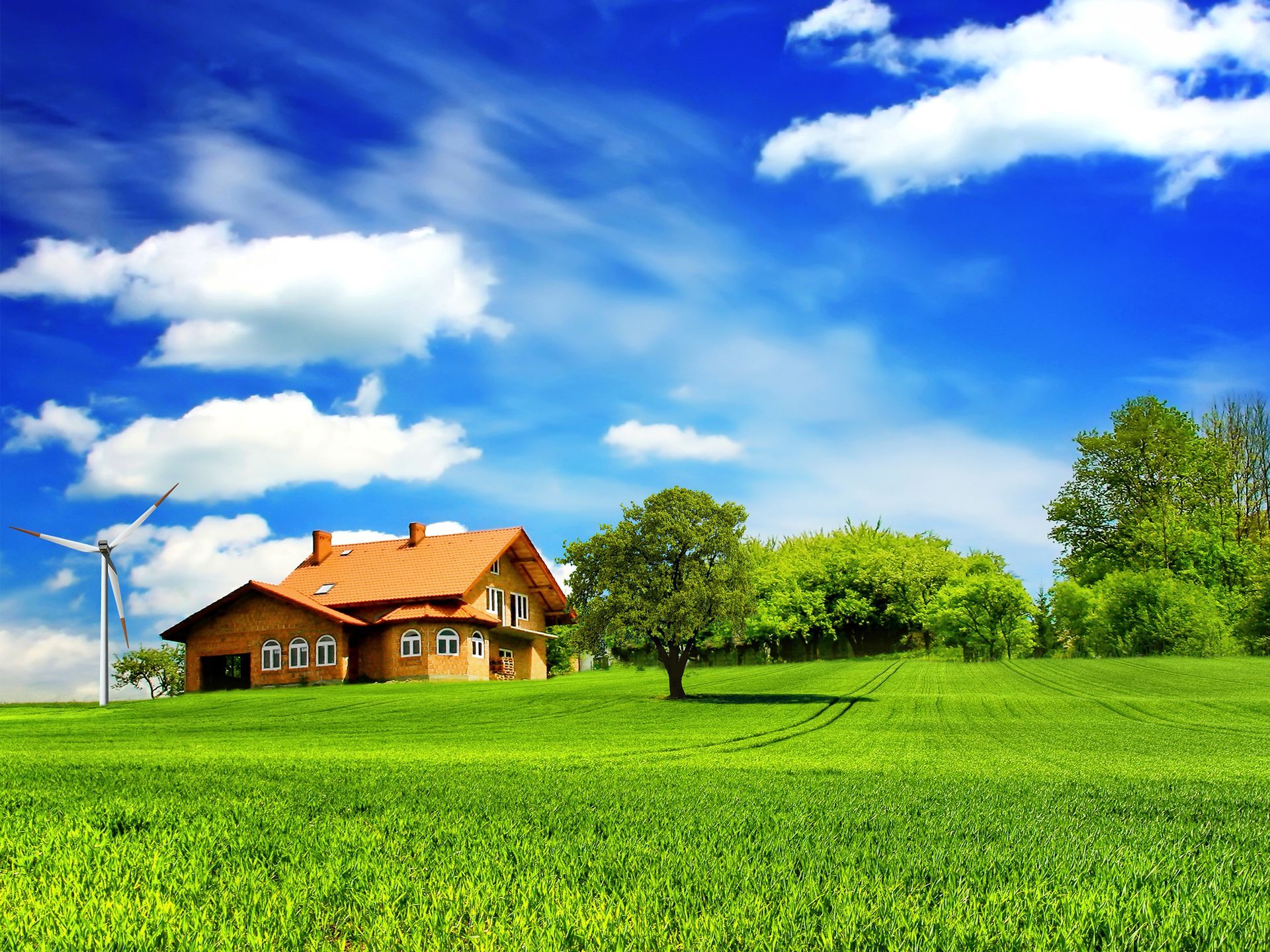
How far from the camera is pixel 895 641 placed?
82.5 meters

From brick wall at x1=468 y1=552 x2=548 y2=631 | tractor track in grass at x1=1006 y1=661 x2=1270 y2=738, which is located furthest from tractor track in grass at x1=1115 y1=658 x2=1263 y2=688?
brick wall at x1=468 y1=552 x2=548 y2=631

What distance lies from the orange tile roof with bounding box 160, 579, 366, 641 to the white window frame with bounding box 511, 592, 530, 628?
34.2 ft

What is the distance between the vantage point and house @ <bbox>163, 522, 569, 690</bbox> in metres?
52.7

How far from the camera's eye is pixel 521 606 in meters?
62.8

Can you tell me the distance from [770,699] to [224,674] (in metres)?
35.2

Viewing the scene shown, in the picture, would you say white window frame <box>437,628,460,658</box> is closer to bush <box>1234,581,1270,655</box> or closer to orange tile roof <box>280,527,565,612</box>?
orange tile roof <box>280,527,565,612</box>

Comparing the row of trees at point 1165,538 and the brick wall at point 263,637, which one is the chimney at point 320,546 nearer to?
the brick wall at point 263,637

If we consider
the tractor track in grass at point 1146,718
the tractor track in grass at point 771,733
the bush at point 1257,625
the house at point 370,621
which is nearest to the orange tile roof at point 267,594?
the house at point 370,621

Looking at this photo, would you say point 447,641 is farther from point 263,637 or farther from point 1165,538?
point 1165,538

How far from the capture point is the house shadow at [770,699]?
36.6 m

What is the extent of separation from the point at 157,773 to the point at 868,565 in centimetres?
7352

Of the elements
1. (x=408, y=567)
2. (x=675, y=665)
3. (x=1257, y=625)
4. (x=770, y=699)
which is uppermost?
(x=408, y=567)

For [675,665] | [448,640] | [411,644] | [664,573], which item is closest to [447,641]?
[448,640]

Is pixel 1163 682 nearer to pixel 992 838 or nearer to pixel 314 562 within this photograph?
pixel 992 838
